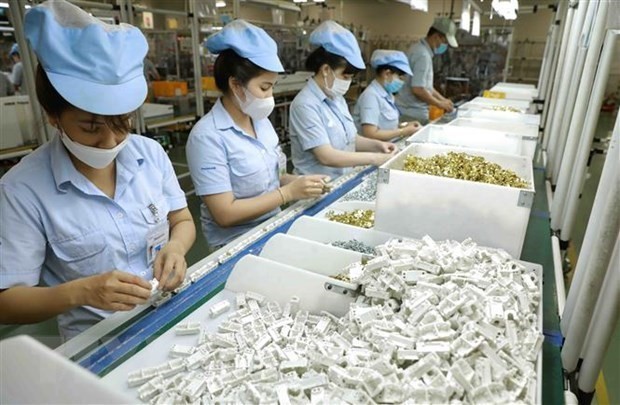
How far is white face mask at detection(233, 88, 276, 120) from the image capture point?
1825mm

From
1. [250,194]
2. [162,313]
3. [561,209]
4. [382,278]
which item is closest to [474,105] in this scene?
[561,209]

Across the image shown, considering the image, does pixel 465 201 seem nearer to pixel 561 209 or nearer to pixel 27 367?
pixel 561 209

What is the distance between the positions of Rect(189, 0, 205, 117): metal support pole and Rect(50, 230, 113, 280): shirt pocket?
388 cm

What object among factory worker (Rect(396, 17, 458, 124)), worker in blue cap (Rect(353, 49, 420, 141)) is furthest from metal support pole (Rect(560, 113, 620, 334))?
factory worker (Rect(396, 17, 458, 124))

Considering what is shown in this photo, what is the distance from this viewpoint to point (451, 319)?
3.03 feet

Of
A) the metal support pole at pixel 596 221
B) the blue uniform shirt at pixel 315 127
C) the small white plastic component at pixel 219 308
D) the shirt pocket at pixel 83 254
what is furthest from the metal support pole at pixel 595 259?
the blue uniform shirt at pixel 315 127

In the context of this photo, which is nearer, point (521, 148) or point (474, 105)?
point (521, 148)

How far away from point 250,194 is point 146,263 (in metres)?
0.67

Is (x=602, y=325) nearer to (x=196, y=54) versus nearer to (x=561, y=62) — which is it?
(x=561, y=62)

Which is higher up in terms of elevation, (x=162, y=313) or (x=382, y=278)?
(x=382, y=278)

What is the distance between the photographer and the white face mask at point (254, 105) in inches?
71.8

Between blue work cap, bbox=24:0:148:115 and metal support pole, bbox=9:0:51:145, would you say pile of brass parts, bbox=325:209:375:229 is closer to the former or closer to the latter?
blue work cap, bbox=24:0:148:115

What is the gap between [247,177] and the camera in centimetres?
191

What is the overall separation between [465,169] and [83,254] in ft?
4.58
